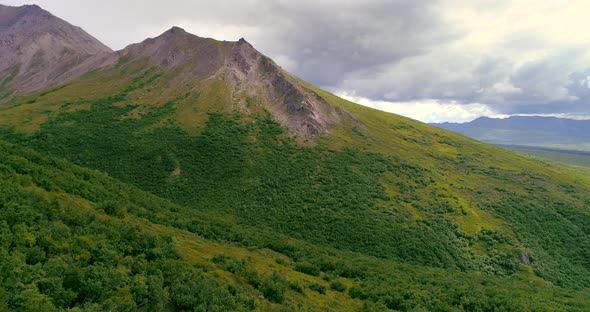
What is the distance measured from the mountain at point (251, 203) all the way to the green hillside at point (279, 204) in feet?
1.10

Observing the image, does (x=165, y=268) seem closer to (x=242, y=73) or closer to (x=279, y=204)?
(x=279, y=204)

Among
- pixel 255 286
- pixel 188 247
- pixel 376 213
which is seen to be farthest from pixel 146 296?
pixel 376 213

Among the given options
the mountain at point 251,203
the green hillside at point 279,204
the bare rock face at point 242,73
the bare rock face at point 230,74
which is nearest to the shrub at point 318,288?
the green hillside at point 279,204

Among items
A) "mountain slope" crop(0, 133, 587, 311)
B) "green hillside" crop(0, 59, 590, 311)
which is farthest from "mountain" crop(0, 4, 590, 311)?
"green hillside" crop(0, 59, 590, 311)

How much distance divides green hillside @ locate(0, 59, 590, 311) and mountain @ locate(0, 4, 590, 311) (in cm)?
34

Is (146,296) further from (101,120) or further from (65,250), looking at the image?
(101,120)

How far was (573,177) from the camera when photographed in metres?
131

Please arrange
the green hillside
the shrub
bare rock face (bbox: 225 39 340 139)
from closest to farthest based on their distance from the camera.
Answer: the green hillside → the shrub → bare rock face (bbox: 225 39 340 139)

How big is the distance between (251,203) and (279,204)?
19.3 feet

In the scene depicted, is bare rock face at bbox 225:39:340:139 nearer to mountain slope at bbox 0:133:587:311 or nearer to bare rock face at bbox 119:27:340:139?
bare rock face at bbox 119:27:340:139

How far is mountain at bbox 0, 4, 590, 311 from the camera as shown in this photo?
25.3m

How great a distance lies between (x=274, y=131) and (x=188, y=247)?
242 feet

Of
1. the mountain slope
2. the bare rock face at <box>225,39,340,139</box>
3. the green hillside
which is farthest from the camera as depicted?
the bare rock face at <box>225,39,340,139</box>

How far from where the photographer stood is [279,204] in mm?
78312
